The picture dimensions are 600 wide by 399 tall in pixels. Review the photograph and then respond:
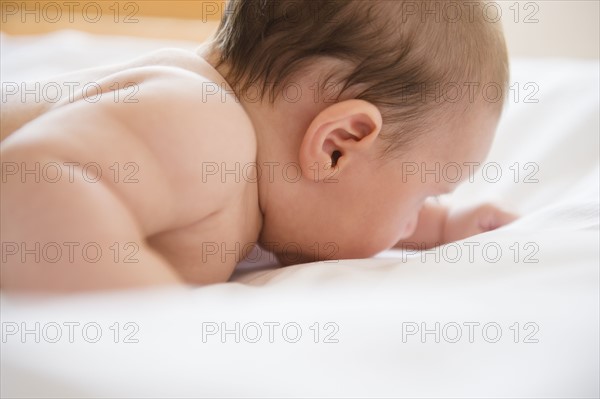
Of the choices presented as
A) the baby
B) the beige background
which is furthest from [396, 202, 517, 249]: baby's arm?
the beige background

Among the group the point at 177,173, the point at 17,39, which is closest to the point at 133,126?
the point at 177,173

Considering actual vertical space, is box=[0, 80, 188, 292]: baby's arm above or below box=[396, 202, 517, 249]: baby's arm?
above

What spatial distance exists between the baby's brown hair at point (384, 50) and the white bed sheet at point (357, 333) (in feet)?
0.64

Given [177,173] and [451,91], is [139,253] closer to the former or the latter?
[177,173]

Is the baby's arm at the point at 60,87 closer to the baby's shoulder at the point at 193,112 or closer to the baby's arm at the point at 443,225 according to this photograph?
the baby's shoulder at the point at 193,112

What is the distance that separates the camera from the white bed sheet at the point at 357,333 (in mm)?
448

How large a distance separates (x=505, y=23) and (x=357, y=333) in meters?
2.11

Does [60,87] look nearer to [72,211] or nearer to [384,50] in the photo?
[72,211]

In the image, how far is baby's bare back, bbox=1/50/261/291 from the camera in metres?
0.61

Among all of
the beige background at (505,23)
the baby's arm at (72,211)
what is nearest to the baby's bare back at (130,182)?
the baby's arm at (72,211)

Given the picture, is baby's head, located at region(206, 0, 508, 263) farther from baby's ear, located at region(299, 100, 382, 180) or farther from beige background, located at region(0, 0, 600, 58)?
beige background, located at region(0, 0, 600, 58)

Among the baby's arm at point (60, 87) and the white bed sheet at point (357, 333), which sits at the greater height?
the baby's arm at point (60, 87)

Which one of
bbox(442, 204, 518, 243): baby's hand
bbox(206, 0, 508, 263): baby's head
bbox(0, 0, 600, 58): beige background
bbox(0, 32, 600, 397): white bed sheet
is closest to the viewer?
bbox(0, 32, 600, 397): white bed sheet

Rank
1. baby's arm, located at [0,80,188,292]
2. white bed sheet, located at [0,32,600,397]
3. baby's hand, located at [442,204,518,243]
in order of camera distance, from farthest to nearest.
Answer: baby's hand, located at [442,204,518,243] → baby's arm, located at [0,80,188,292] → white bed sheet, located at [0,32,600,397]
